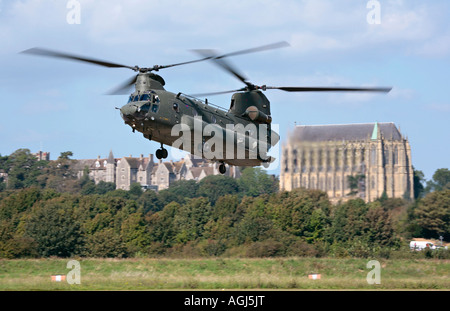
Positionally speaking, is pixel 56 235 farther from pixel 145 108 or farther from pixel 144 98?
pixel 145 108

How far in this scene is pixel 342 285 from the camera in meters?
45.1

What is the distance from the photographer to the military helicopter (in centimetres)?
3819

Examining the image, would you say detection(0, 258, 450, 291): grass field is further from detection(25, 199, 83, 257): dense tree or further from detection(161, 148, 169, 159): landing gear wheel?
detection(25, 199, 83, 257): dense tree

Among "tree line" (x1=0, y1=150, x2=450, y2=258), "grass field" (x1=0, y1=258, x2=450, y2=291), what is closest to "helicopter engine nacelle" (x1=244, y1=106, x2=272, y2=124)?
"grass field" (x1=0, y1=258, x2=450, y2=291)

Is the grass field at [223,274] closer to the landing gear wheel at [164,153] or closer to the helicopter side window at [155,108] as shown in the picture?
the landing gear wheel at [164,153]

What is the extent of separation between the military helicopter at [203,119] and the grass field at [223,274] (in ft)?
25.8

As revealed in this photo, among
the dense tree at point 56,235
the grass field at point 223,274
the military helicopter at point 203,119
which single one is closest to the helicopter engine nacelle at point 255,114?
the military helicopter at point 203,119

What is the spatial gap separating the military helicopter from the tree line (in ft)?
120

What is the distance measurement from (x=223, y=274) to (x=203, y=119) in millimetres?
18087

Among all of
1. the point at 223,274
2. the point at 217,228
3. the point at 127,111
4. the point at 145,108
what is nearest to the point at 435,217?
the point at 217,228

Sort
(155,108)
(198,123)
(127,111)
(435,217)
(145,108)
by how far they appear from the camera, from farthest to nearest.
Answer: (435,217) < (198,123) < (155,108) < (145,108) < (127,111)

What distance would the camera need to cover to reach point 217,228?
12681cm
